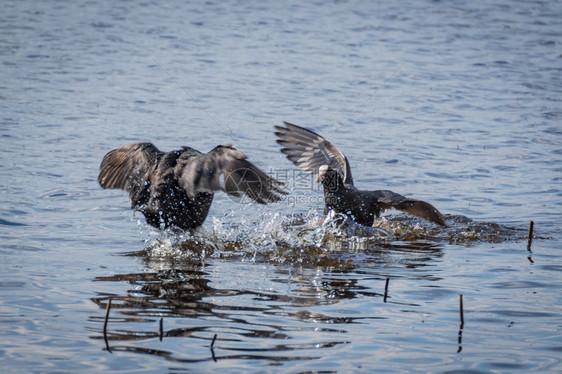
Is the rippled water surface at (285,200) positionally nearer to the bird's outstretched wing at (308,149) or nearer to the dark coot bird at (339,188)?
the dark coot bird at (339,188)

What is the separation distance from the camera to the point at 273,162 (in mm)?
11289

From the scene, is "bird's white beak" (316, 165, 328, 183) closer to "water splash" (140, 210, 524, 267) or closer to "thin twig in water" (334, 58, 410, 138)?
"water splash" (140, 210, 524, 267)

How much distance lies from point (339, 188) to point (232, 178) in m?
2.29

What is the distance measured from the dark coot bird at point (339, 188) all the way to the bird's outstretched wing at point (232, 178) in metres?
1.92

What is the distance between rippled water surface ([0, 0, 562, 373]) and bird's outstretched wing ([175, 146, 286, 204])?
69 centimetres

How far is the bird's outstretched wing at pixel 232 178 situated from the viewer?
22.3 feet

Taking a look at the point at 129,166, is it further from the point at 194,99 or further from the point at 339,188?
the point at 194,99

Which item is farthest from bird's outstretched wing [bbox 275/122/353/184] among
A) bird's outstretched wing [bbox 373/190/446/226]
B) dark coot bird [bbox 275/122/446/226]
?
bird's outstretched wing [bbox 373/190/446/226]

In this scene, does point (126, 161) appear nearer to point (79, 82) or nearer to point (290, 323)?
point (290, 323)

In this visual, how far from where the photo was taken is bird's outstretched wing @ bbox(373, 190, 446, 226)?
8.09 meters

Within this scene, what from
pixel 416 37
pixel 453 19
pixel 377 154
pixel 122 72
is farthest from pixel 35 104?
pixel 453 19

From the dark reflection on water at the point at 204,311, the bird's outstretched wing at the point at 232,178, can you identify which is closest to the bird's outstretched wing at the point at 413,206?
the bird's outstretched wing at the point at 232,178

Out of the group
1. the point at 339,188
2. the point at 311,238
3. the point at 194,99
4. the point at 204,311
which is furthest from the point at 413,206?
the point at 194,99

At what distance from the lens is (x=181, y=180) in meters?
7.01
